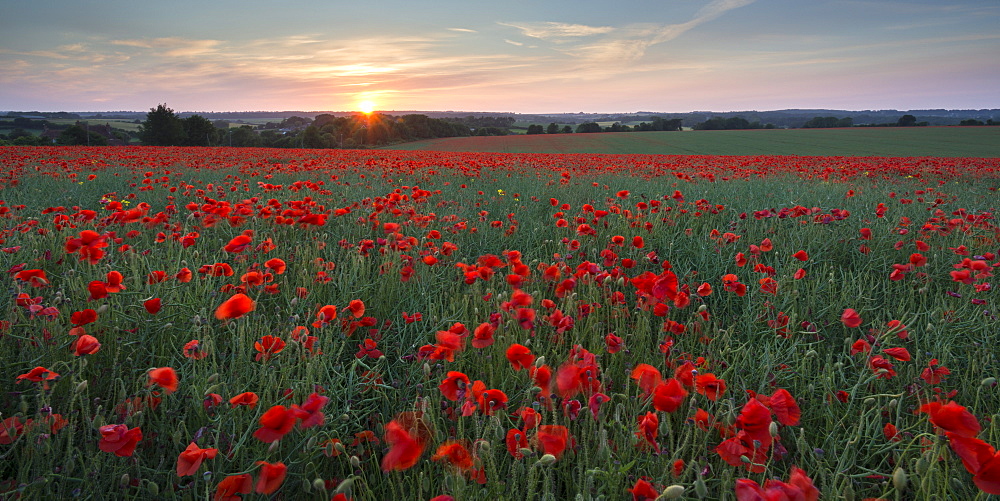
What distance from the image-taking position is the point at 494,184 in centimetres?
732

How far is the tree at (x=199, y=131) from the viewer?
4316cm

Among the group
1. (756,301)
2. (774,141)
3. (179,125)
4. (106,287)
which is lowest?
(756,301)

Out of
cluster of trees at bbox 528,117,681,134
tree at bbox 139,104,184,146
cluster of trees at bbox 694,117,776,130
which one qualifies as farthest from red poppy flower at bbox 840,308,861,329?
cluster of trees at bbox 694,117,776,130

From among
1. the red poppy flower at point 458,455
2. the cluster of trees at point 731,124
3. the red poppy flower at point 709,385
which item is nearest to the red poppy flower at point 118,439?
the red poppy flower at point 458,455

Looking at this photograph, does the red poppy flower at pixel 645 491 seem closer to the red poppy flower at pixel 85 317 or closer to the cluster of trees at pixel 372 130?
the red poppy flower at pixel 85 317

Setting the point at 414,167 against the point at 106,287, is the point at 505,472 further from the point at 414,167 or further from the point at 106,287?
the point at 414,167

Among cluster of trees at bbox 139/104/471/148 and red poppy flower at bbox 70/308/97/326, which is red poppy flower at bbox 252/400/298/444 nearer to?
red poppy flower at bbox 70/308/97/326

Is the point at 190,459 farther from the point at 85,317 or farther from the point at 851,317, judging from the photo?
the point at 851,317

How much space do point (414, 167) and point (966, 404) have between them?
8372mm

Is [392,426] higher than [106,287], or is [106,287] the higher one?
[106,287]

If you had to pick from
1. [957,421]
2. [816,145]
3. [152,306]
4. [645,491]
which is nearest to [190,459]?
[152,306]

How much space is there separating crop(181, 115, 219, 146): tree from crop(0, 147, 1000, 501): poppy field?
151 ft

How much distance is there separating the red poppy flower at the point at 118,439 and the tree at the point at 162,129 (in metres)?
47.5

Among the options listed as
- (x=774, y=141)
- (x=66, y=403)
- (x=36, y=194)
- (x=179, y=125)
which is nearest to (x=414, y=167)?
(x=36, y=194)
